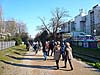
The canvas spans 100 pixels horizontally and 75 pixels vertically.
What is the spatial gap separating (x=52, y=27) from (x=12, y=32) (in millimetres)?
27239

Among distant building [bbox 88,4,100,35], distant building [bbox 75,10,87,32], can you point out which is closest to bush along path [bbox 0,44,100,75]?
distant building [bbox 88,4,100,35]

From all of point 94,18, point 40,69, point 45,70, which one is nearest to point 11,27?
point 94,18

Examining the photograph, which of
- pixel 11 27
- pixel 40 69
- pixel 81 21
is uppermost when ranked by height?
pixel 81 21

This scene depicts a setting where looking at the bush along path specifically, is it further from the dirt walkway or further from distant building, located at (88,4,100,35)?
distant building, located at (88,4,100,35)

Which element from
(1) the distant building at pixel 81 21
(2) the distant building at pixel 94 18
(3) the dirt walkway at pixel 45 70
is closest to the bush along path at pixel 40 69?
(3) the dirt walkway at pixel 45 70

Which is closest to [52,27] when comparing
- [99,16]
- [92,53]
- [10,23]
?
[99,16]

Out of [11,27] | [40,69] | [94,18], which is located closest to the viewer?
[40,69]

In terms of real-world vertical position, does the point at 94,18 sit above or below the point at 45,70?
above

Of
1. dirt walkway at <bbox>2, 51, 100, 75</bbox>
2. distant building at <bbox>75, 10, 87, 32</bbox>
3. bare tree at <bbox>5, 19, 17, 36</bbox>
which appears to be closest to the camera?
dirt walkway at <bbox>2, 51, 100, 75</bbox>

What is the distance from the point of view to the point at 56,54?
63.9 feet

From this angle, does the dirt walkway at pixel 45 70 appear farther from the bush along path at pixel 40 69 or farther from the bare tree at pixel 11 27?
the bare tree at pixel 11 27

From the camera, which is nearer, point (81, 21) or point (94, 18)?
point (94, 18)

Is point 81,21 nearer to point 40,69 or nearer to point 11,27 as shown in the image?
point 11,27

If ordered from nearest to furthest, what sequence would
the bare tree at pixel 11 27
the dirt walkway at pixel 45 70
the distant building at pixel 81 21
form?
the dirt walkway at pixel 45 70
the bare tree at pixel 11 27
the distant building at pixel 81 21
